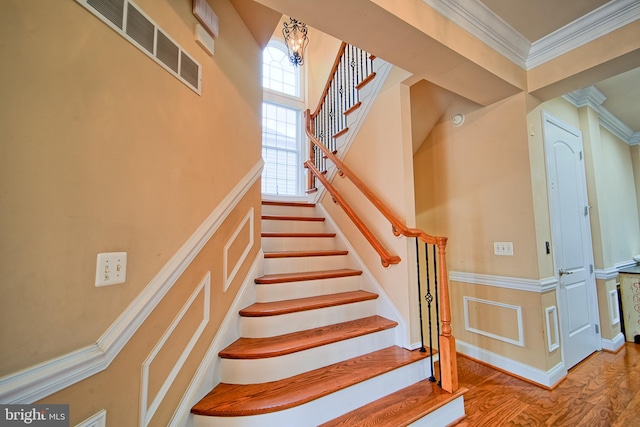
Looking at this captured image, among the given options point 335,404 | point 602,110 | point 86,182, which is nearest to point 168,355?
point 86,182

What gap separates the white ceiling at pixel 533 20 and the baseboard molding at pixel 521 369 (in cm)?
251

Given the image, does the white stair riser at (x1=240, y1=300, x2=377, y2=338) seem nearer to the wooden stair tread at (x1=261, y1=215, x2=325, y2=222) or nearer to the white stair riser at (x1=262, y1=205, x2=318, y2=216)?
the wooden stair tread at (x1=261, y1=215, x2=325, y2=222)

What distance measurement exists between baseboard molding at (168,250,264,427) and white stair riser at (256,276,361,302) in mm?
95

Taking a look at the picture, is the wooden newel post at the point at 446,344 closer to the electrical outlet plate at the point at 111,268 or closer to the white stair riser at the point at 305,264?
the white stair riser at the point at 305,264

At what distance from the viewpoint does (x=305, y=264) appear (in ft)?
8.21

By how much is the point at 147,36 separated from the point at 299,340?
182 cm

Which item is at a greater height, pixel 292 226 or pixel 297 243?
pixel 292 226

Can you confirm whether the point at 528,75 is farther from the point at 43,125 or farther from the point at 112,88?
the point at 43,125

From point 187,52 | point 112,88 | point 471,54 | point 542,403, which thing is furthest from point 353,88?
point 542,403

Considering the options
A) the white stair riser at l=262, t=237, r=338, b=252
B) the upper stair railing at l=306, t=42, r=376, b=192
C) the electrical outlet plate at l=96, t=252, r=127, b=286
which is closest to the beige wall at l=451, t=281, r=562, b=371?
the white stair riser at l=262, t=237, r=338, b=252

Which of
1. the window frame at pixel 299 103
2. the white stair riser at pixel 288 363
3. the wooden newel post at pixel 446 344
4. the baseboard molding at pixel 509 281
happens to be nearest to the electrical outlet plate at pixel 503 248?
the baseboard molding at pixel 509 281

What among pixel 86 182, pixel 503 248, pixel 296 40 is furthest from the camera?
pixel 296 40

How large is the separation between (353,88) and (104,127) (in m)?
2.73

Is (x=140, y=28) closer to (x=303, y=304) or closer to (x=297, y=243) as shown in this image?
(x=303, y=304)
